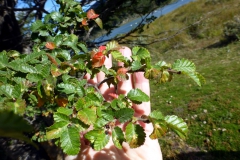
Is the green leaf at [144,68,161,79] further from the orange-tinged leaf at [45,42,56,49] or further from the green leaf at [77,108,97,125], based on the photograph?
the orange-tinged leaf at [45,42,56,49]

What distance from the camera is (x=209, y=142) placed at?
15.8ft

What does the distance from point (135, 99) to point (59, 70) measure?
0.42 metres

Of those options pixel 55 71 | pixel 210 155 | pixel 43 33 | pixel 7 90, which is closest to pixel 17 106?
pixel 7 90

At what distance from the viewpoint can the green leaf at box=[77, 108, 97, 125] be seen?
0.96 m

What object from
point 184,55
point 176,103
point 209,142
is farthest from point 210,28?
point 209,142

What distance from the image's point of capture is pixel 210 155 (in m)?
4.53

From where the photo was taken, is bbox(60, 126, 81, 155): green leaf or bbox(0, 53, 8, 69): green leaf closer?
bbox(60, 126, 81, 155): green leaf

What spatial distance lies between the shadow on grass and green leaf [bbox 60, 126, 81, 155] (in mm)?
4110

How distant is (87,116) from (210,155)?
13.7ft

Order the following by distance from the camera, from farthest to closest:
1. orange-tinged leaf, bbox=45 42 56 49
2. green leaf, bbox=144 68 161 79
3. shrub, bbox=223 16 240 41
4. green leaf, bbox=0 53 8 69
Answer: shrub, bbox=223 16 240 41 < orange-tinged leaf, bbox=45 42 56 49 < green leaf, bbox=0 53 8 69 < green leaf, bbox=144 68 161 79

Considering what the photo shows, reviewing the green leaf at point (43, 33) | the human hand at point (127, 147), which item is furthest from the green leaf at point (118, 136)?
the green leaf at point (43, 33)

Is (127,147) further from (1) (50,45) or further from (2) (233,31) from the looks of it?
(2) (233,31)

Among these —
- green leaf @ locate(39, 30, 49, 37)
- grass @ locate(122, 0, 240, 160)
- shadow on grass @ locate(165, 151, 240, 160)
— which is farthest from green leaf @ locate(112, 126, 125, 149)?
shadow on grass @ locate(165, 151, 240, 160)

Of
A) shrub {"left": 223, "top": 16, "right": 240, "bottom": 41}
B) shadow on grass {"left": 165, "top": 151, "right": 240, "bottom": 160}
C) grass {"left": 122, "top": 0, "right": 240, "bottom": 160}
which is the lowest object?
shadow on grass {"left": 165, "top": 151, "right": 240, "bottom": 160}
